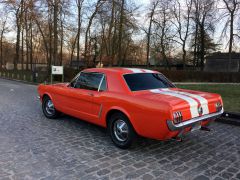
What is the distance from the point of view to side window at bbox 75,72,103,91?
557 centimetres

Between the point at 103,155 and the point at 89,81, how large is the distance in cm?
199

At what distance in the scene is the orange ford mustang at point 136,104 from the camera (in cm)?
413

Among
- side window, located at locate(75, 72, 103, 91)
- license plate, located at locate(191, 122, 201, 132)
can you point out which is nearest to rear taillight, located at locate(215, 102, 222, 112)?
license plate, located at locate(191, 122, 201, 132)

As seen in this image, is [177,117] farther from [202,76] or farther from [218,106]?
[202,76]

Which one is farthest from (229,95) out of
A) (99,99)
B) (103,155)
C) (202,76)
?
(202,76)

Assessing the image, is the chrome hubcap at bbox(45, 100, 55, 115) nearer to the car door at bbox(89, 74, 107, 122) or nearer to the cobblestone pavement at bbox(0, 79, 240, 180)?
the cobblestone pavement at bbox(0, 79, 240, 180)

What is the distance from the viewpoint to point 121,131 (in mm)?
4902

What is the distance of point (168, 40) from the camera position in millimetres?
39938

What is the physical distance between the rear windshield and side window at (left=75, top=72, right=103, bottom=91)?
2.43 ft

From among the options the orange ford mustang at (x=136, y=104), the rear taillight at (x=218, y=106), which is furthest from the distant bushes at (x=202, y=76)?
the rear taillight at (x=218, y=106)

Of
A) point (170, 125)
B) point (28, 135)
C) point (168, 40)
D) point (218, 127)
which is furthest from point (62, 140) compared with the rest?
point (168, 40)

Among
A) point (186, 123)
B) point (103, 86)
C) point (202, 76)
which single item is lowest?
point (186, 123)

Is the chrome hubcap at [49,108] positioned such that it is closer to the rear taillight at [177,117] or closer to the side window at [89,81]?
the side window at [89,81]

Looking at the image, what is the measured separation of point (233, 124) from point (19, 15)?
1216 inches
